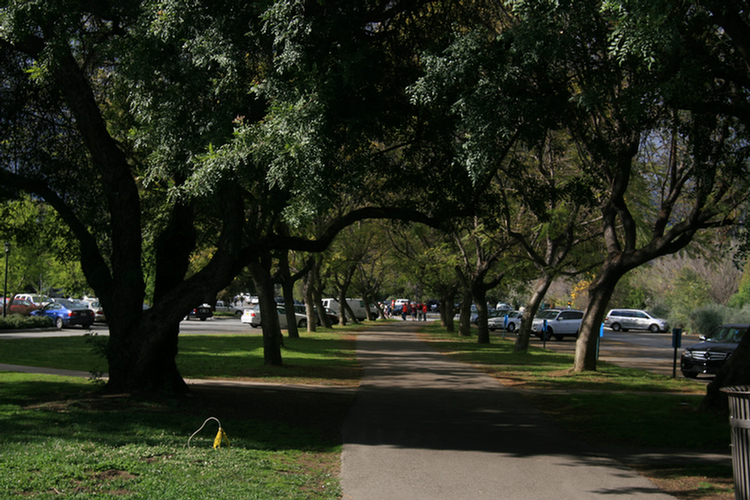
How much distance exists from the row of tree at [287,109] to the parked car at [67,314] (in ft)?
80.1

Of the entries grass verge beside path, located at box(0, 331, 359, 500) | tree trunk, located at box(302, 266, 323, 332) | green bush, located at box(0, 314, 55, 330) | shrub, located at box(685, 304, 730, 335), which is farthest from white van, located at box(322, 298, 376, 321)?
grass verge beside path, located at box(0, 331, 359, 500)

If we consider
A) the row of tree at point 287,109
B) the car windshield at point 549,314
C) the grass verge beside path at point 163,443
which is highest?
the row of tree at point 287,109

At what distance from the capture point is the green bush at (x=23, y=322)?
31031mm

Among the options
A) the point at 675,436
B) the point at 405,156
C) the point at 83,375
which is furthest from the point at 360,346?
the point at 675,436

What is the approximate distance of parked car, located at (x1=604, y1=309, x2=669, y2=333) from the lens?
164ft

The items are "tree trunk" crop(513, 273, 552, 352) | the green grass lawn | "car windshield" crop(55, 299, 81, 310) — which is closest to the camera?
the green grass lawn

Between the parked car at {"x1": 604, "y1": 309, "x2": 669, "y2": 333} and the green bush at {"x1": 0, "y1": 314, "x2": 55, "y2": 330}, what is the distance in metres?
40.1

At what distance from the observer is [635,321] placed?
51.3 metres

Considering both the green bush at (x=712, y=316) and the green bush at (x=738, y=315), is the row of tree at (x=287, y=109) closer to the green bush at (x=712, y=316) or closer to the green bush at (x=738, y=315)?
the green bush at (x=738, y=315)

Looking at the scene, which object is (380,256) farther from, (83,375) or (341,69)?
(341,69)

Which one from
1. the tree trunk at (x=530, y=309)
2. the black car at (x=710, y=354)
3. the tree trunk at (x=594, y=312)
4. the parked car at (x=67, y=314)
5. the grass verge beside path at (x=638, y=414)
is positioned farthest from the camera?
the parked car at (x=67, y=314)

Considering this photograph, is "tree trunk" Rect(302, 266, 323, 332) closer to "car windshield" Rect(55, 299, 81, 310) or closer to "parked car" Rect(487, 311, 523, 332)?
"car windshield" Rect(55, 299, 81, 310)

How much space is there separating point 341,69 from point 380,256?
38.1m

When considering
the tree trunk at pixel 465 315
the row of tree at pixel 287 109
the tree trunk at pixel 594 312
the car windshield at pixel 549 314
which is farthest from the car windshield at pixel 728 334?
the car windshield at pixel 549 314
